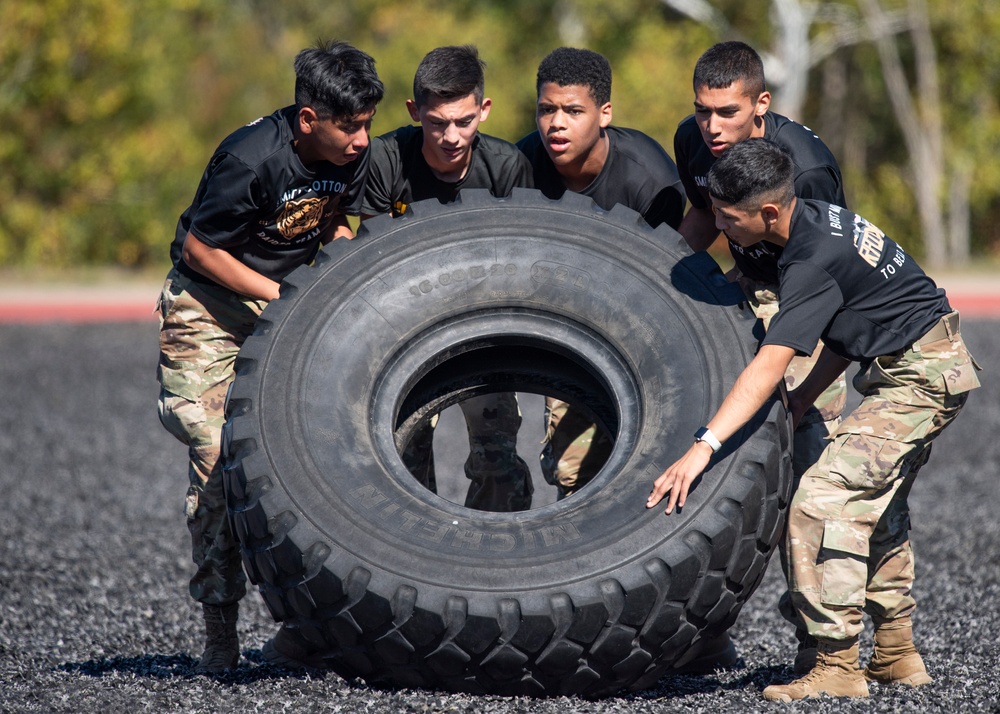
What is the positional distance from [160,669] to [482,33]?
21.4m

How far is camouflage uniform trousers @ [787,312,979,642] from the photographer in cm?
399

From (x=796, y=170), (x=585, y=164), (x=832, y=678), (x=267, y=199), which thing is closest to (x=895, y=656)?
(x=832, y=678)

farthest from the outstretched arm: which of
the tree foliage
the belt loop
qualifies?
the tree foliage

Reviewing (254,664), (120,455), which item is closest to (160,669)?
(254,664)

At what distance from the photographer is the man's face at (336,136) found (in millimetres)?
4301

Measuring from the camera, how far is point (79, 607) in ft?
17.6

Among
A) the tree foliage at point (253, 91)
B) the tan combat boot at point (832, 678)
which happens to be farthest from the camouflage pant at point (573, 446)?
the tree foliage at point (253, 91)

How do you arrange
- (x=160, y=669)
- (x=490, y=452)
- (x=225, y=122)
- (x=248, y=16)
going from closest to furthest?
(x=160, y=669) < (x=490, y=452) < (x=225, y=122) < (x=248, y=16)

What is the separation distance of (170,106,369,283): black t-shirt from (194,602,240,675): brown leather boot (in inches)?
51.9

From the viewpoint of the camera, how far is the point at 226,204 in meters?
4.34

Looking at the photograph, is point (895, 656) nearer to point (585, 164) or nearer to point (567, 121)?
point (585, 164)

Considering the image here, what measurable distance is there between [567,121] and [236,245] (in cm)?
142

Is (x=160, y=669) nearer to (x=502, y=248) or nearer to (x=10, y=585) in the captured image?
(x=10, y=585)

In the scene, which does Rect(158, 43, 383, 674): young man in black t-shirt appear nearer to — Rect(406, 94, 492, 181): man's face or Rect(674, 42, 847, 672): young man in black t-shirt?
Rect(406, 94, 492, 181): man's face
